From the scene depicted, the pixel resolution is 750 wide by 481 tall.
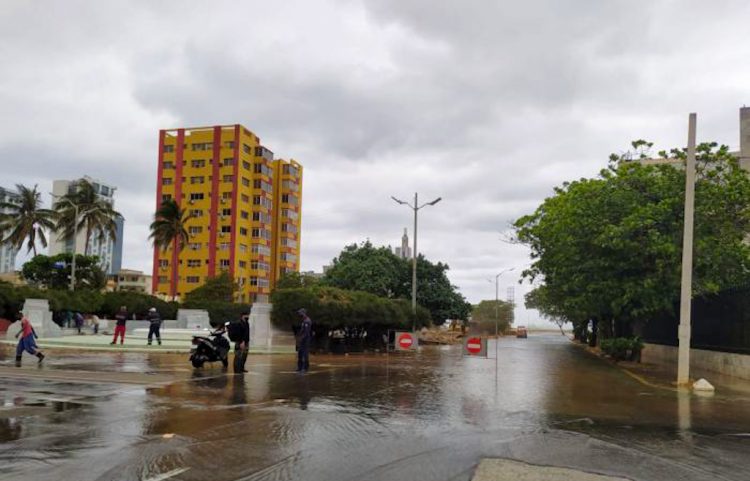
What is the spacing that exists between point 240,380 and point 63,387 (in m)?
3.96

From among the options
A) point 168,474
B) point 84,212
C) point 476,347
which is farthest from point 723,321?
point 84,212

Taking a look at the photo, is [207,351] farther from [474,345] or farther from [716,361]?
[716,361]

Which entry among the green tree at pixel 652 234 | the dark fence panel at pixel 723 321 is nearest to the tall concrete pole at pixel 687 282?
the green tree at pixel 652 234

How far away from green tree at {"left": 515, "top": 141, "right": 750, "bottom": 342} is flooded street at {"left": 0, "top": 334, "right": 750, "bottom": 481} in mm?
6633

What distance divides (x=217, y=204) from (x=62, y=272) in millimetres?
33851

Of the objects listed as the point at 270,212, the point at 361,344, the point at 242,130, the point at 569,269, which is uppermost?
the point at 242,130

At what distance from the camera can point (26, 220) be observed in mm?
59844

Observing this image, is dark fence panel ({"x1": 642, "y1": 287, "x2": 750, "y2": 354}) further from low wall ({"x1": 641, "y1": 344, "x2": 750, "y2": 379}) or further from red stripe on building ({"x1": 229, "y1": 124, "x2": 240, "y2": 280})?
red stripe on building ({"x1": 229, "y1": 124, "x2": 240, "y2": 280})

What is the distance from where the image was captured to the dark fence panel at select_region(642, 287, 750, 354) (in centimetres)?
2055

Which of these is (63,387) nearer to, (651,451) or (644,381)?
(651,451)

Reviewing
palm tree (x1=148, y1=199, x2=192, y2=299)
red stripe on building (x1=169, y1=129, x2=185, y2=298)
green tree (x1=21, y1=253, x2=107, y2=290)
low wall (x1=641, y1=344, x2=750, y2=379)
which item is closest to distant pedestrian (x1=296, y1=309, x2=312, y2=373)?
low wall (x1=641, y1=344, x2=750, y2=379)

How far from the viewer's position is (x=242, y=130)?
104m

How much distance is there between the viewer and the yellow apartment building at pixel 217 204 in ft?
337

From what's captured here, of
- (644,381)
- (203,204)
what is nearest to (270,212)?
(203,204)
